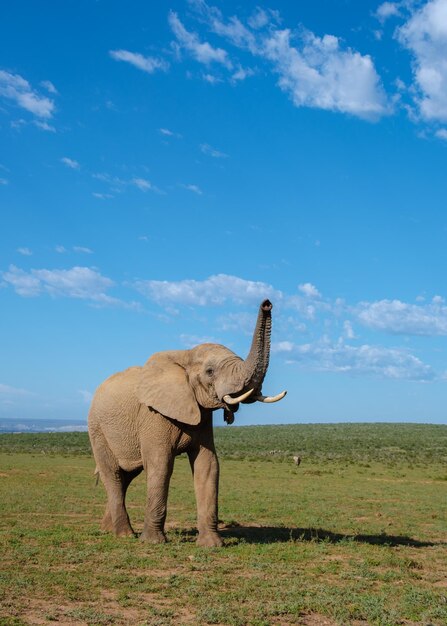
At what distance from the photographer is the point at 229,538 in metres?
13.8

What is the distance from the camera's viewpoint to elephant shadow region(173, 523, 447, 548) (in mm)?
13844

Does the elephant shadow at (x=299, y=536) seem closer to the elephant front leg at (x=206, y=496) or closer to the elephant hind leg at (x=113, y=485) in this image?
the elephant front leg at (x=206, y=496)

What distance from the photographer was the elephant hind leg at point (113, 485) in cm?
1378

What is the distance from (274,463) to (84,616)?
34760 millimetres

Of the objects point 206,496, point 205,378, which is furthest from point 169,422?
point 206,496

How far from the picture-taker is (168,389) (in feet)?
41.8

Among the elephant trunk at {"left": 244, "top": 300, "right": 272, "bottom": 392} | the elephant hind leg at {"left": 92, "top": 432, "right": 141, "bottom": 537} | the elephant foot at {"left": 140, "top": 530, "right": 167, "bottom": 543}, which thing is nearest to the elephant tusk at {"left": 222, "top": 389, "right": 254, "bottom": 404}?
the elephant trunk at {"left": 244, "top": 300, "right": 272, "bottom": 392}

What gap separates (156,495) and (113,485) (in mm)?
1666

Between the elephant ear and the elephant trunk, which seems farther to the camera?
the elephant ear

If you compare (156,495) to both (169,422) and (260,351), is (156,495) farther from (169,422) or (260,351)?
(260,351)

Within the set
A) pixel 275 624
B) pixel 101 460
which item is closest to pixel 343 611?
pixel 275 624

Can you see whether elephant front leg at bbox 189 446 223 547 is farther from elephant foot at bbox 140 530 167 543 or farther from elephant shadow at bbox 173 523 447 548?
elephant shadow at bbox 173 523 447 548

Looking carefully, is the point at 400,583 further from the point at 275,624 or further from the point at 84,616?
the point at 84,616

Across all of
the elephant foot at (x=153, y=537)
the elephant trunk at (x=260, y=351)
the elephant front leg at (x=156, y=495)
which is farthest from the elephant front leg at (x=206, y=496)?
the elephant trunk at (x=260, y=351)
